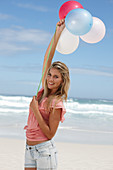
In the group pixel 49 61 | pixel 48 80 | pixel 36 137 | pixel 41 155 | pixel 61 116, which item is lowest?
pixel 41 155

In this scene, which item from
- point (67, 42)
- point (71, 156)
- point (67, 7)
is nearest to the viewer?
point (67, 7)

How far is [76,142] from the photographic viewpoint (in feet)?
21.9

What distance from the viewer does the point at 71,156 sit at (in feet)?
17.4

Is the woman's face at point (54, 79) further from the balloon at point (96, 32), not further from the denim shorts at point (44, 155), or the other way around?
the balloon at point (96, 32)

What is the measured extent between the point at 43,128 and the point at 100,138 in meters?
5.39

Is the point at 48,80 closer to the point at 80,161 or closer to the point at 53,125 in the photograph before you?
the point at 53,125


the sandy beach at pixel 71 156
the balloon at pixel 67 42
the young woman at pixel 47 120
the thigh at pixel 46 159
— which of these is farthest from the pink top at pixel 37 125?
the sandy beach at pixel 71 156

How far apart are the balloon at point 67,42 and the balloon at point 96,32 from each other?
0.12 meters

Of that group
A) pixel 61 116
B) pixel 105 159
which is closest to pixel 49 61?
pixel 61 116

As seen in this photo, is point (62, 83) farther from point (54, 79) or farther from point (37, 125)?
point (37, 125)

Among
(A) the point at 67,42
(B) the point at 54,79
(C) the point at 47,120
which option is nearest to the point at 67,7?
(A) the point at 67,42

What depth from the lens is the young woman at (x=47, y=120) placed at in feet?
7.07

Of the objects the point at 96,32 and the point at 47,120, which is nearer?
the point at 47,120

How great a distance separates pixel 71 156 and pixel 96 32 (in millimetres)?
3243
